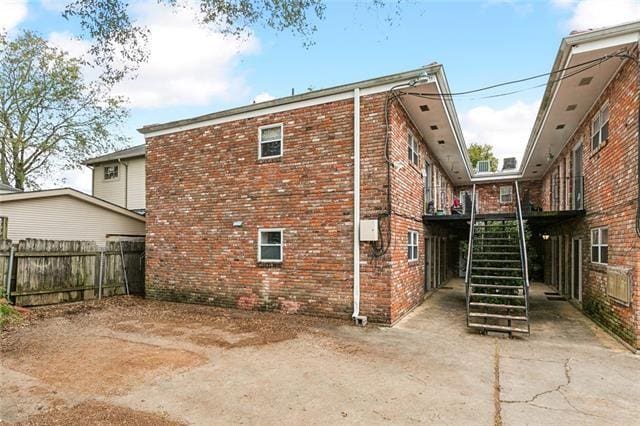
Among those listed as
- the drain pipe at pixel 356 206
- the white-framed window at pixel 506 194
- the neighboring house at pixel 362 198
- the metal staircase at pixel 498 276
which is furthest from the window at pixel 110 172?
the white-framed window at pixel 506 194

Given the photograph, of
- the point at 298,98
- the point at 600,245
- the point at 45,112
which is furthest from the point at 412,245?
the point at 45,112

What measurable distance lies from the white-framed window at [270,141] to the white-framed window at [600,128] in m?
7.19

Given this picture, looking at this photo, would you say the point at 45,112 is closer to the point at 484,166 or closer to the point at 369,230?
the point at 369,230

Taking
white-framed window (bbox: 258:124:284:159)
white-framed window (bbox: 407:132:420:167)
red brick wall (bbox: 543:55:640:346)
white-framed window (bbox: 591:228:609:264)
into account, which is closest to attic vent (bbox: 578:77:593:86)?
red brick wall (bbox: 543:55:640:346)

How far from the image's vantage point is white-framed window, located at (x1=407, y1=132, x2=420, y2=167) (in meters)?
9.72

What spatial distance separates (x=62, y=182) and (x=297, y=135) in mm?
24857

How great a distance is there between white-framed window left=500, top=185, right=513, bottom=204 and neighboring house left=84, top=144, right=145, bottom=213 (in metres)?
18.3

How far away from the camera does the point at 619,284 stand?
655 cm

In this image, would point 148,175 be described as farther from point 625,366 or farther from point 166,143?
point 625,366

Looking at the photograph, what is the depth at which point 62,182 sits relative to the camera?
85.8 feet

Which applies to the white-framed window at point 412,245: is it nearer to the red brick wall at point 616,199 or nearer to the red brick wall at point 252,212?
the red brick wall at point 252,212

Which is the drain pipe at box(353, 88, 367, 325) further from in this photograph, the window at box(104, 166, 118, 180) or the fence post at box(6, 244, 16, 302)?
the window at box(104, 166, 118, 180)

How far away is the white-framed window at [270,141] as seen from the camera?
918 cm

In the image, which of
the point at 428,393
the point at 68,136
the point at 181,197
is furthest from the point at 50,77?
the point at 428,393
